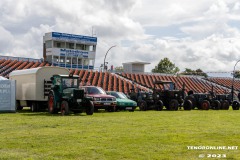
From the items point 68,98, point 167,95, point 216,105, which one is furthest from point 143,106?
point 68,98

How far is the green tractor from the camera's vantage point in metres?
21.0

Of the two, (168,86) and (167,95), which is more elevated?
(168,86)

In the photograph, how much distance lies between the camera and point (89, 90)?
25.3 metres

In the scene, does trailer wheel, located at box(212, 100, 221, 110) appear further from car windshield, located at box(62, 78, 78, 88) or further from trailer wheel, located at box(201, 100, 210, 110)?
car windshield, located at box(62, 78, 78, 88)

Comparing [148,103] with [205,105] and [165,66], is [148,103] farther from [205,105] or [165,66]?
[165,66]

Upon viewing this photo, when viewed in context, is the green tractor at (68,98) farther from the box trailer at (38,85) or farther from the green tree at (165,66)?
the green tree at (165,66)

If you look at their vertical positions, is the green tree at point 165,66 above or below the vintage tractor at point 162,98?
above

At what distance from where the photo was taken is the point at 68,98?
21.2m

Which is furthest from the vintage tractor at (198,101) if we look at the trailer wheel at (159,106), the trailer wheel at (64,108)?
the trailer wheel at (64,108)

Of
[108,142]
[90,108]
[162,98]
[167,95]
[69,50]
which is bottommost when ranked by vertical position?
[108,142]

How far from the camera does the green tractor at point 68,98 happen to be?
21.0 m

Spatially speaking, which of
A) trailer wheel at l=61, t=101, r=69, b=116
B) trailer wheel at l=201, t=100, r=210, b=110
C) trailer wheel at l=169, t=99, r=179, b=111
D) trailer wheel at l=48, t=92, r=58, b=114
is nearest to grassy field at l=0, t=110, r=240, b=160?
trailer wheel at l=61, t=101, r=69, b=116

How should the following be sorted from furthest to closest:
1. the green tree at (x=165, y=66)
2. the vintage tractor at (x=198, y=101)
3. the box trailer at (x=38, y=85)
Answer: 1. the green tree at (x=165, y=66)
2. the vintage tractor at (x=198, y=101)
3. the box trailer at (x=38, y=85)

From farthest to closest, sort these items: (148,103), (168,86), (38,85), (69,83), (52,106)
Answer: (168,86) < (148,103) < (38,85) < (69,83) < (52,106)
